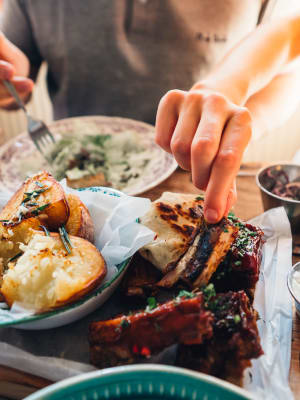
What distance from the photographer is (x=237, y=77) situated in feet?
5.94

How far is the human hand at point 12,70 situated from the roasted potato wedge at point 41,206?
40.6 inches

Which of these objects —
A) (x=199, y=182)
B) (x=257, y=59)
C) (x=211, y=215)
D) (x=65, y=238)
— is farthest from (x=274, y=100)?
(x=65, y=238)

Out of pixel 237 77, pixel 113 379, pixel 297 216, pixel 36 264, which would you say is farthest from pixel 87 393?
pixel 237 77

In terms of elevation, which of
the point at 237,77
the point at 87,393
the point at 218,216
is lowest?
the point at 87,393

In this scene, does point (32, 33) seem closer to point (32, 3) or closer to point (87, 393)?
point (32, 3)

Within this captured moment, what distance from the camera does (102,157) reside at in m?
2.15

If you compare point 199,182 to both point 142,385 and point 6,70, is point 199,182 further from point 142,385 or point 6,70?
point 6,70

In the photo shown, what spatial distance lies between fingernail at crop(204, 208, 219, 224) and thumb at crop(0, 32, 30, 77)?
169 cm

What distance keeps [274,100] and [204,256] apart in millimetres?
1582

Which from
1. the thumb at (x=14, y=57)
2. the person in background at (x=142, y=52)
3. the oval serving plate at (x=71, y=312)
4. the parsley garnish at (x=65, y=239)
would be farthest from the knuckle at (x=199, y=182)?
the thumb at (x=14, y=57)

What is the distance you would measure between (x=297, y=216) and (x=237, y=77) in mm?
765

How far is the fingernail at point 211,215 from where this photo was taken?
1058 millimetres

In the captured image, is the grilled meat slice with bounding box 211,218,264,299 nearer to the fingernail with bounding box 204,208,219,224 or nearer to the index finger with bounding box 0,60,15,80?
the fingernail with bounding box 204,208,219,224

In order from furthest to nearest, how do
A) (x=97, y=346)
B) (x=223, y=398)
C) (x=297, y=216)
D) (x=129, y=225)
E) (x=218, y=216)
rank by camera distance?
(x=297, y=216) < (x=129, y=225) < (x=218, y=216) < (x=97, y=346) < (x=223, y=398)
